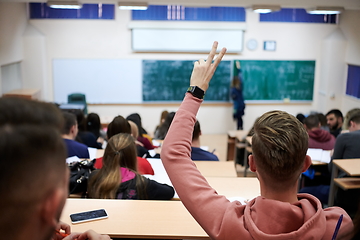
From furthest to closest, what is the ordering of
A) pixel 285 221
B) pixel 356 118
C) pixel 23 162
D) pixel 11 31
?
pixel 11 31
pixel 356 118
pixel 285 221
pixel 23 162

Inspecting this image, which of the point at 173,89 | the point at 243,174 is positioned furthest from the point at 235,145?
the point at 173,89

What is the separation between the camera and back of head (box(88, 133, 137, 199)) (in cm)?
233

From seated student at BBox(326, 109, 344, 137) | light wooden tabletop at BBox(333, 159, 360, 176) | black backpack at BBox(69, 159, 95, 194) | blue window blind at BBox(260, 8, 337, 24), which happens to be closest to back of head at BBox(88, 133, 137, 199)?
black backpack at BBox(69, 159, 95, 194)

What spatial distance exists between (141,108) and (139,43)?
Answer: 4.65 feet

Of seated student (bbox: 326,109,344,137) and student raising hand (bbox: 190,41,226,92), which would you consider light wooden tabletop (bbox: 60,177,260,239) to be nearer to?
student raising hand (bbox: 190,41,226,92)

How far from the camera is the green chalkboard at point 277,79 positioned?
7.60 metres

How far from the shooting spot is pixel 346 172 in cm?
311

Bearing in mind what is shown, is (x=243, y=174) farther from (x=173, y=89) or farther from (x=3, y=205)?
(x=3, y=205)

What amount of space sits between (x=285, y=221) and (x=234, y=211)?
0.15m

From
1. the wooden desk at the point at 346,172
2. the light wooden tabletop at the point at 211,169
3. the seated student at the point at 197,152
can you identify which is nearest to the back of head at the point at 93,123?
the light wooden tabletop at the point at 211,169

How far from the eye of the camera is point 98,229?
1.83 meters

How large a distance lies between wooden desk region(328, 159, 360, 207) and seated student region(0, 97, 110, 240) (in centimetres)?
303

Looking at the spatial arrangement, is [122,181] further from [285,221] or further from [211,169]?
[285,221]

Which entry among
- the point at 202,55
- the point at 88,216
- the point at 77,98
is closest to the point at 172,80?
the point at 202,55
